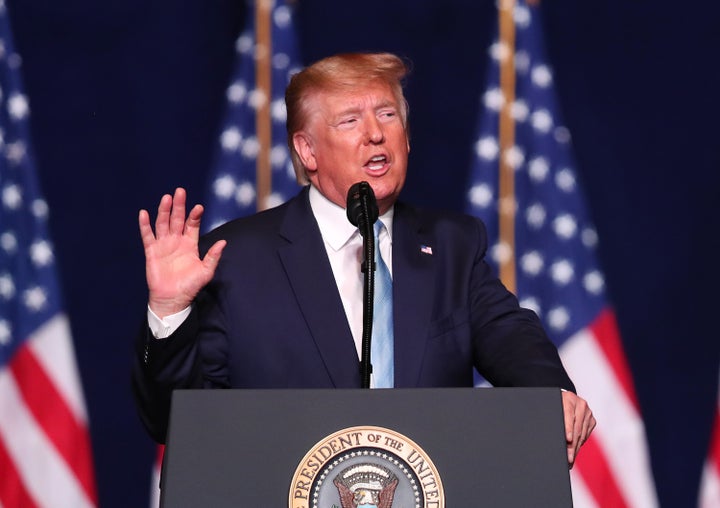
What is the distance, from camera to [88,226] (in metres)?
3.82

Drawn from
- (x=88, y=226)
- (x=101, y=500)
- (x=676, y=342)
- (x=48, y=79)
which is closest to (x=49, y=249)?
(x=88, y=226)

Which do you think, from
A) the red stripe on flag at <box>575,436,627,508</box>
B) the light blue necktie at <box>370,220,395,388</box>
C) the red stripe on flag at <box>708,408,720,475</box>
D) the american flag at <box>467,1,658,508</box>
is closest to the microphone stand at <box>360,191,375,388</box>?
the light blue necktie at <box>370,220,395,388</box>

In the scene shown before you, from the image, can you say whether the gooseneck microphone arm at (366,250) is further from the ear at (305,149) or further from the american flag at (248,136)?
the american flag at (248,136)

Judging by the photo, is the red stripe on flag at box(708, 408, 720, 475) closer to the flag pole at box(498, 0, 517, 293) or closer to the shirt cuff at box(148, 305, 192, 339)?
the flag pole at box(498, 0, 517, 293)

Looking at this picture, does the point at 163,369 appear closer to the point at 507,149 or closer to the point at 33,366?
the point at 33,366

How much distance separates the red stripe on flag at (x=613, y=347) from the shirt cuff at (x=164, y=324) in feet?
7.08

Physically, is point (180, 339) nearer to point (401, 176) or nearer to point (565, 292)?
point (401, 176)

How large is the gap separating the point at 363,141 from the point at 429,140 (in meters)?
1.55

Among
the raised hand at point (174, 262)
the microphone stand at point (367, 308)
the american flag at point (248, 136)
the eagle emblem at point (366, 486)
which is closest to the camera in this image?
the eagle emblem at point (366, 486)

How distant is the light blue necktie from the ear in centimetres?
33

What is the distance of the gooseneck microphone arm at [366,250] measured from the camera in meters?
1.72

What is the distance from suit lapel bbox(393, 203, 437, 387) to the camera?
2.18m

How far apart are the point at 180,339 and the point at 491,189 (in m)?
2.07

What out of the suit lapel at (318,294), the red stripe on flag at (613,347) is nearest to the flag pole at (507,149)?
the red stripe on flag at (613,347)
